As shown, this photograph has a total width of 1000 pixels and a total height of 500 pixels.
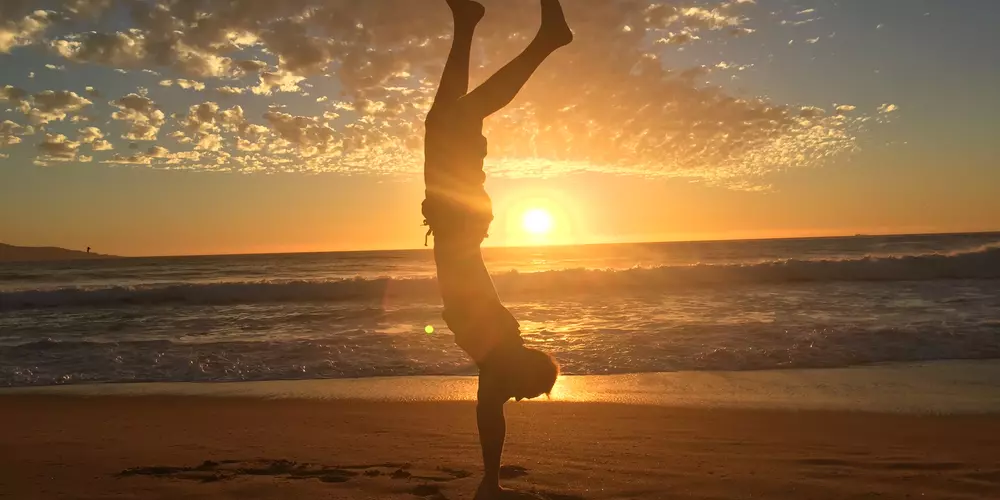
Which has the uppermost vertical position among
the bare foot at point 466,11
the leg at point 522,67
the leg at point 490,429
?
the bare foot at point 466,11

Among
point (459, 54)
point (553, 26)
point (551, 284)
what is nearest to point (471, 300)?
point (459, 54)

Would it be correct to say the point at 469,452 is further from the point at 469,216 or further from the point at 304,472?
the point at 469,216

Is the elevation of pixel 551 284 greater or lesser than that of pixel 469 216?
lesser

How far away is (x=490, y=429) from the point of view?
3998 mm

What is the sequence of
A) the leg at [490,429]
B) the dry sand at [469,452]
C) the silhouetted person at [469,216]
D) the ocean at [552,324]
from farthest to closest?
the ocean at [552,324]
the dry sand at [469,452]
the leg at [490,429]
the silhouetted person at [469,216]

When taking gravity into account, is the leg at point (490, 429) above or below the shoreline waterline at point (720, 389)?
above

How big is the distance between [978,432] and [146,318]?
21493 millimetres

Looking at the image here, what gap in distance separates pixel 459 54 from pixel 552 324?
1311 cm

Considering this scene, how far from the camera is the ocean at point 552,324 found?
11.1 metres

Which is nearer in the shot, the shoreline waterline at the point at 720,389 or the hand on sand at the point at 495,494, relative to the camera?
the hand on sand at the point at 495,494

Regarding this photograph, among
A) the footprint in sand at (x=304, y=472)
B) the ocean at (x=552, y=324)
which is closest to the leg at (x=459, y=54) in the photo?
the footprint in sand at (x=304, y=472)

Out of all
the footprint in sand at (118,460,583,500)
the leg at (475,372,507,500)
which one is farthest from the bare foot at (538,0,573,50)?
the footprint in sand at (118,460,583,500)

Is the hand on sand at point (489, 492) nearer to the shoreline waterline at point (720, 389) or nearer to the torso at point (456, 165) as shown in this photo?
the torso at point (456, 165)

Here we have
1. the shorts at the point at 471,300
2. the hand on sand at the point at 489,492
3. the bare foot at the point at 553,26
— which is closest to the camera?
the bare foot at the point at 553,26
